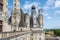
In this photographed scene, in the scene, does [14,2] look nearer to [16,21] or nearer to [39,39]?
[16,21]

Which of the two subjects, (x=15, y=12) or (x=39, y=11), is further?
(x=39, y=11)

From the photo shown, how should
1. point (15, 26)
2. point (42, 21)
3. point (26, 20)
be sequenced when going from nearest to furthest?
point (15, 26) < point (26, 20) < point (42, 21)

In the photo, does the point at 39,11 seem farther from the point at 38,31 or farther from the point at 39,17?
the point at 38,31

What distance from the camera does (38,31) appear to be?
72562mm

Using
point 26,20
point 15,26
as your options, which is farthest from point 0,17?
point 26,20

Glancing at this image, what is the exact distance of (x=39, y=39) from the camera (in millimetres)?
73062

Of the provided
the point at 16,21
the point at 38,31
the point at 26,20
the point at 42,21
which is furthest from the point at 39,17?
the point at 16,21

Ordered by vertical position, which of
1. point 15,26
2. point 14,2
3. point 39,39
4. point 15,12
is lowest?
point 39,39

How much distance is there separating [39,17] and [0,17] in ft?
267

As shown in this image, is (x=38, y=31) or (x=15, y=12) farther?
(x=38, y=31)

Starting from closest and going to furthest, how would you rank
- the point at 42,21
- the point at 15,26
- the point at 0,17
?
the point at 0,17
the point at 15,26
the point at 42,21

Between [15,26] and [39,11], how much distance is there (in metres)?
34.5

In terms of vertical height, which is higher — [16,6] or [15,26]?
[16,6]

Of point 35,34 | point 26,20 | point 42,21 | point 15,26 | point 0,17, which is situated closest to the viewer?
point 0,17
